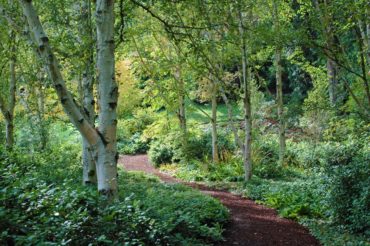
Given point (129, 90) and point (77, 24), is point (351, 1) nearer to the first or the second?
point (77, 24)

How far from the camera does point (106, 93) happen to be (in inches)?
164

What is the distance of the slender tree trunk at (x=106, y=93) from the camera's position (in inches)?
163

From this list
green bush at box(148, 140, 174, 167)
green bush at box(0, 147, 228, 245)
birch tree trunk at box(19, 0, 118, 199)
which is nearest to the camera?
green bush at box(0, 147, 228, 245)

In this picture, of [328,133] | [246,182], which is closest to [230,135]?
[328,133]

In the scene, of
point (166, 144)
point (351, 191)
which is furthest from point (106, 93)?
point (166, 144)

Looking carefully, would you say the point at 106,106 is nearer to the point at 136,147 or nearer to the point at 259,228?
the point at 259,228

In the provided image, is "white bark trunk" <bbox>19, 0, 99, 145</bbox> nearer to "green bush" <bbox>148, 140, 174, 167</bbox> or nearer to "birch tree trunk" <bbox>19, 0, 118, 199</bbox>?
"birch tree trunk" <bbox>19, 0, 118, 199</bbox>

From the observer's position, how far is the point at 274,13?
12266mm

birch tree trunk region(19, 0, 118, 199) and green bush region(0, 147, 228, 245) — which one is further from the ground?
birch tree trunk region(19, 0, 118, 199)

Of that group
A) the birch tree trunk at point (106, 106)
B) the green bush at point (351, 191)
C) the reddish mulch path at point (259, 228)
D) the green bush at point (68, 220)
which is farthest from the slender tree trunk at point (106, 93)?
the green bush at point (351, 191)

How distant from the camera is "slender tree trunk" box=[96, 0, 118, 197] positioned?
163 inches

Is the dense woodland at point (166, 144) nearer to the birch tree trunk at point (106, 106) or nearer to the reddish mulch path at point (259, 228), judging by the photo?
the birch tree trunk at point (106, 106)

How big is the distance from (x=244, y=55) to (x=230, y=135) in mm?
7691

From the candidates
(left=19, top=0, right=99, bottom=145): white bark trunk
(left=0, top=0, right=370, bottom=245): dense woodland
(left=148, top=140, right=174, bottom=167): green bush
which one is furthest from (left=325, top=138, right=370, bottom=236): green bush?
(left=148, top=140, right=174, bottom=167): green bush
